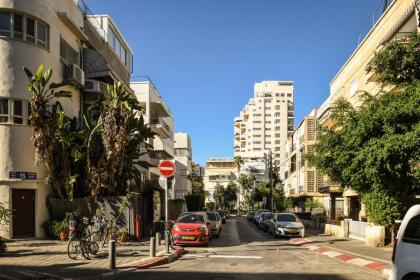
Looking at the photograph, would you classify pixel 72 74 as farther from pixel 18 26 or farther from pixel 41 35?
pixel 18 26

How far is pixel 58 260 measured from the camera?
45.8ft

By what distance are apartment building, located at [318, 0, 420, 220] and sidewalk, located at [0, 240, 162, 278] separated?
11.2m

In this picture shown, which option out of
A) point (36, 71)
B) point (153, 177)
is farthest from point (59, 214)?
point (153, 177)

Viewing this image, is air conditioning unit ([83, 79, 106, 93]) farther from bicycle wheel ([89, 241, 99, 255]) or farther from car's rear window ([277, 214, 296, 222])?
bicycle wheel ([89, 241, 99, 255])

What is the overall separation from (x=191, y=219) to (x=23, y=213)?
7542 millimetres

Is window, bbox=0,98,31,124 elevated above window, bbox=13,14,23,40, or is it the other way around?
Answer: window, bbox=13,14,23,40

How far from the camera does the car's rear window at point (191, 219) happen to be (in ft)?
71.8

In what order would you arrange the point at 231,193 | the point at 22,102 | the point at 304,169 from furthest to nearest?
the point at 231,193 → the point at 304,169 → the point at 22,102

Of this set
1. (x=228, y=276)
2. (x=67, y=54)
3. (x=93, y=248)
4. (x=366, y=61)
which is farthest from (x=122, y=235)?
(x=366, y=61)

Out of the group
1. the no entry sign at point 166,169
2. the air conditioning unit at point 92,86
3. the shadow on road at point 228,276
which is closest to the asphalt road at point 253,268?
the shadow on road at point 228,276

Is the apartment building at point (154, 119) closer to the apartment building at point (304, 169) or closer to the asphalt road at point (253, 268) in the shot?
the apartment building at point (304, 169)

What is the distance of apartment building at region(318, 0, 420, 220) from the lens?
24225 mm

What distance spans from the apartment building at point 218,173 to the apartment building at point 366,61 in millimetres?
120198

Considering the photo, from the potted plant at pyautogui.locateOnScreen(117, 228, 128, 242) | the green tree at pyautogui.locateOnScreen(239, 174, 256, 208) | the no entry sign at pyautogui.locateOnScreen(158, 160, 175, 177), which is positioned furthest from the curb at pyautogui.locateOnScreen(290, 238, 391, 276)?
the green tree at pyautogui.locateOnScreen(239, 174, 256, 208)
